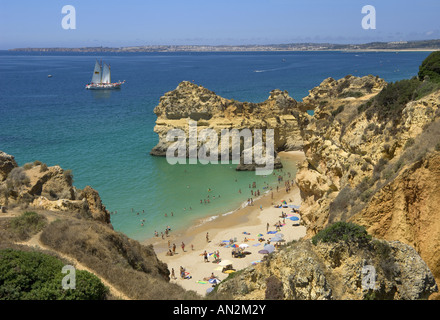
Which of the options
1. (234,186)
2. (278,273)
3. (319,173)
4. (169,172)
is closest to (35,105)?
(169,172)

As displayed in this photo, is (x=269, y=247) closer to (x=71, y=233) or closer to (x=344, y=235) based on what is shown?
(x=71, y=233)

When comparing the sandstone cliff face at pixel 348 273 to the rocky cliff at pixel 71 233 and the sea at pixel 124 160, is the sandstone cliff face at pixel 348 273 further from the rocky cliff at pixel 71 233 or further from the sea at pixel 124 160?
the sea at pixel 124 160

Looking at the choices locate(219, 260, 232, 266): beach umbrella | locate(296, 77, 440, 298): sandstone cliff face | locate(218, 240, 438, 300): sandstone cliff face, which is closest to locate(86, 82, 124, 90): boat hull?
locate(219, 260, 232, 266): beach umbrella

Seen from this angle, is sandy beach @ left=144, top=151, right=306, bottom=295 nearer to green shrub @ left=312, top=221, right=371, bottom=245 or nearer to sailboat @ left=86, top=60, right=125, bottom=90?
green shrub @ left=312, top=221, right=371, bottom=245

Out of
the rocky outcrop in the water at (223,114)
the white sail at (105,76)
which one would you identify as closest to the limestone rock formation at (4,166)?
the rocky outcrop in the water at (223,114)

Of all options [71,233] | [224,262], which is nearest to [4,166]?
[71,233]
